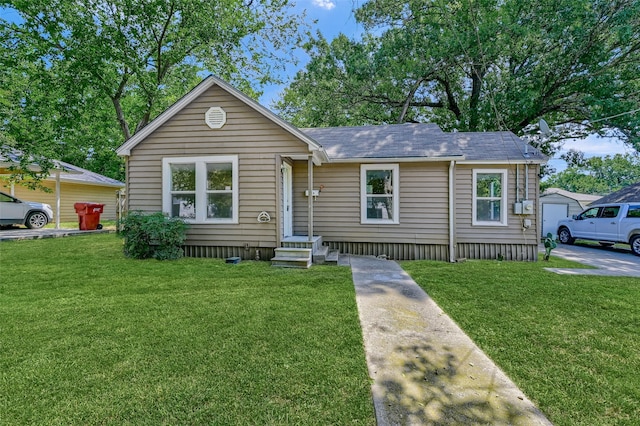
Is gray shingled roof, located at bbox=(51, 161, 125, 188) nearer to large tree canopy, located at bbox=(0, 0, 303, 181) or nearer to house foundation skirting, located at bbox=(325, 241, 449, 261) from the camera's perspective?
large tree canopy, located at bbox=(0, 0, 303, 181)

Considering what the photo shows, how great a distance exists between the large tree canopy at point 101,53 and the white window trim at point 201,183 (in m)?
7.34

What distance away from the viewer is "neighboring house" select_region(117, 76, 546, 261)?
7.11m

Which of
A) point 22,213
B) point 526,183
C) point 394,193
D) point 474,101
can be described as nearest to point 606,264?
point 526,183

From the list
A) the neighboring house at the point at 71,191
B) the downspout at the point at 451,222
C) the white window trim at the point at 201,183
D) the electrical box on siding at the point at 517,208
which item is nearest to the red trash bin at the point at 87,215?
the neighboring house at the point at 71,191

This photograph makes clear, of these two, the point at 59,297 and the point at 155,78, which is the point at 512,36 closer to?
the point at 155,78

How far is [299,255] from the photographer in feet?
22.2

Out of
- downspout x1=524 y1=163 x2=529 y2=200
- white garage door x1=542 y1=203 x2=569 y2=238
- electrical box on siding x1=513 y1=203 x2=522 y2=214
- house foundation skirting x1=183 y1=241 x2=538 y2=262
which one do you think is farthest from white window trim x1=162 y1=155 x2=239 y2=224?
white garage door x1=542 y1=203 x2=569 y2=238

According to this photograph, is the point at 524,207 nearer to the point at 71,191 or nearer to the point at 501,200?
the point at 501,200

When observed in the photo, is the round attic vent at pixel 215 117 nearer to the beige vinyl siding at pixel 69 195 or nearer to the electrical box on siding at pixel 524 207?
the electrical box on siding at pixel 524 207

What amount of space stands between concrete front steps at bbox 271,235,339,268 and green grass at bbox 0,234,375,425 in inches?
51.3

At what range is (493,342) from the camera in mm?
3025

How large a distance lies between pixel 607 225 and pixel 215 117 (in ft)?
45.3

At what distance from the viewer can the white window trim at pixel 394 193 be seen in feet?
26.5

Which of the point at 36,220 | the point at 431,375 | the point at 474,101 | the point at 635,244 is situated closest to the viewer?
the point at 431,375
